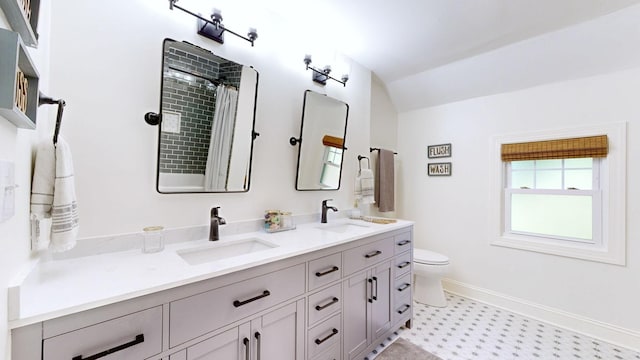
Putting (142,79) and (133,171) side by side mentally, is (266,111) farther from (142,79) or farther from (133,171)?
(133,171)

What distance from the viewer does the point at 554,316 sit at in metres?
2.27

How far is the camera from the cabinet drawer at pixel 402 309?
2.03 metres

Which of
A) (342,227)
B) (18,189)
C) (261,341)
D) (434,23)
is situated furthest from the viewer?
(342,227)

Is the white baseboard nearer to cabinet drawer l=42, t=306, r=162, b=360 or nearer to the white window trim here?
the white window trim

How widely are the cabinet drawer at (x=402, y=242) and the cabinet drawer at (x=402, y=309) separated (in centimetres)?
40

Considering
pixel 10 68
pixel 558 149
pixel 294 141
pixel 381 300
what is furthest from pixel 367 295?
pixel 558 149

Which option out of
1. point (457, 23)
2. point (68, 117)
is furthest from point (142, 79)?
point (457, 23)

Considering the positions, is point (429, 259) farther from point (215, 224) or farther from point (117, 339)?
point (117, 339)

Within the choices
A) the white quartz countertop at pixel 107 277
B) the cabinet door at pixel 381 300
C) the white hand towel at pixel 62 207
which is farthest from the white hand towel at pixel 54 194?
the cabinet door at pixel 381 300

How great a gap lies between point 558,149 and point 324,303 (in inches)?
95.0

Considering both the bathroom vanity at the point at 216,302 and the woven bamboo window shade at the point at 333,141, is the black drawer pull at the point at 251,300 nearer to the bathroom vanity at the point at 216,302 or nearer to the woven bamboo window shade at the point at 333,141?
the bathroom vanity at the point at 216,302

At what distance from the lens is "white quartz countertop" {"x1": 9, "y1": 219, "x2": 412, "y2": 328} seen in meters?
0.70

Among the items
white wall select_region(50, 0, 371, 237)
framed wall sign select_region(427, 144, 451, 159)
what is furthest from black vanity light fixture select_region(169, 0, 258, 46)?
framed wall sign select_region(427, 144, 451, 159)

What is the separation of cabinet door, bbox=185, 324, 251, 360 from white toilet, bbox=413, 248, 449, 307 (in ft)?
6.32
